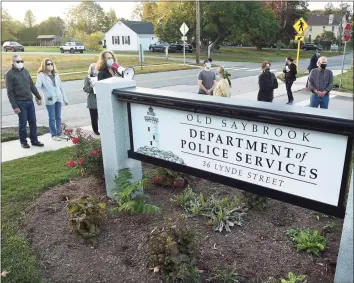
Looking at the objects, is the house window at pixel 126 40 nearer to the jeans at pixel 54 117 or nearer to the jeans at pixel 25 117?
the jeans at pixel 54 117

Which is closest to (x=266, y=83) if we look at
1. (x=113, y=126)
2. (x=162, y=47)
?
(x=113, y=126)

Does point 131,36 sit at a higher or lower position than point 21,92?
higher

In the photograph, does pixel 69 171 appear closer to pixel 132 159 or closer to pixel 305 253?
pixel 132 159

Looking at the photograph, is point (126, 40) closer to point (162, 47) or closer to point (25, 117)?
point (162, 47)

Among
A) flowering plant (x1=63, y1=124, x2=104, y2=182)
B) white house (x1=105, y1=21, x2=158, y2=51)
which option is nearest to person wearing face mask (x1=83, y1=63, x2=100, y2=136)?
flowering plant (x1=63, y1=124, x2=104, y2=182)

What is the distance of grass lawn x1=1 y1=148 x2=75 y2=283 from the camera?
3.31 m

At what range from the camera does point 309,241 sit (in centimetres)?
336

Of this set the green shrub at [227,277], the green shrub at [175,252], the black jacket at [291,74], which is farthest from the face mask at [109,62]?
the black jacket at [291,74]

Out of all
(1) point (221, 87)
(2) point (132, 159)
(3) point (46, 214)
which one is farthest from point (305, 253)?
(1) point (221, 87)

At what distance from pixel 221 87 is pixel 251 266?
5.01 meters

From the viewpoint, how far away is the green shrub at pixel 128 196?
148 inches

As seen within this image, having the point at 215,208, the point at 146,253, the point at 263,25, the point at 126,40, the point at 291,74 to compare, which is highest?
the point at 263,25

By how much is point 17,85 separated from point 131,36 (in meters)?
49.0

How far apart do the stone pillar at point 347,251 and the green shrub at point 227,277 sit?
0.77m
